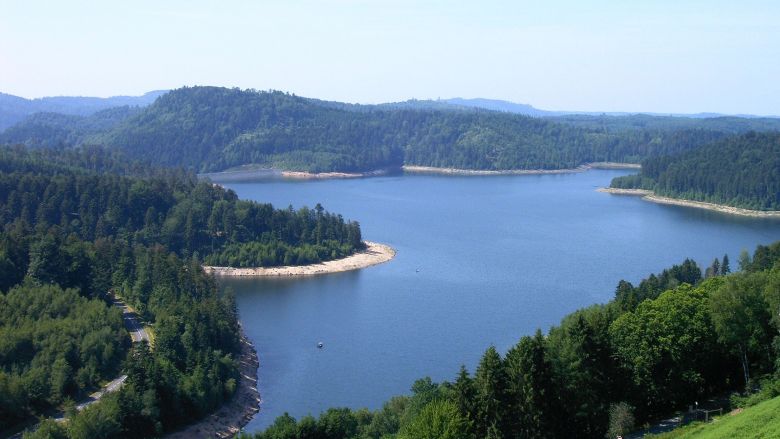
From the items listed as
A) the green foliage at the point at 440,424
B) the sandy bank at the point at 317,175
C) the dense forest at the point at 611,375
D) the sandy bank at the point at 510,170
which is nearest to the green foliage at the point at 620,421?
the dense forest at the point at 611,375

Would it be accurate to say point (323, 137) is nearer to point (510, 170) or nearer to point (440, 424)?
point (510, 170)

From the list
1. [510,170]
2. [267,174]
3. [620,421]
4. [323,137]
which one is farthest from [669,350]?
[323,137]

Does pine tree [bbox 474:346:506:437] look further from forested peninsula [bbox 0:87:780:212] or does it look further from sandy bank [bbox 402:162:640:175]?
sandy bank [bbox 402:162:640:175]

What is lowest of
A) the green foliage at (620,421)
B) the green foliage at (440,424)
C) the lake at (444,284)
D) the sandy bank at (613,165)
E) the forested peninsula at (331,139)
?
the lake at (444,284)

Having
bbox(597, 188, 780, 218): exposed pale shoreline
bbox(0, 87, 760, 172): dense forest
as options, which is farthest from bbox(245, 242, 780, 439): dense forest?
bbox(0, 87, 760, 172): dense forest

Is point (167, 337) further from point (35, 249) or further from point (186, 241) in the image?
point (186, 241)

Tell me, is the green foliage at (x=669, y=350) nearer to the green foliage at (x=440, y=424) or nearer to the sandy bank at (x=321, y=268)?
the green foliage at (x=440, y=424)
